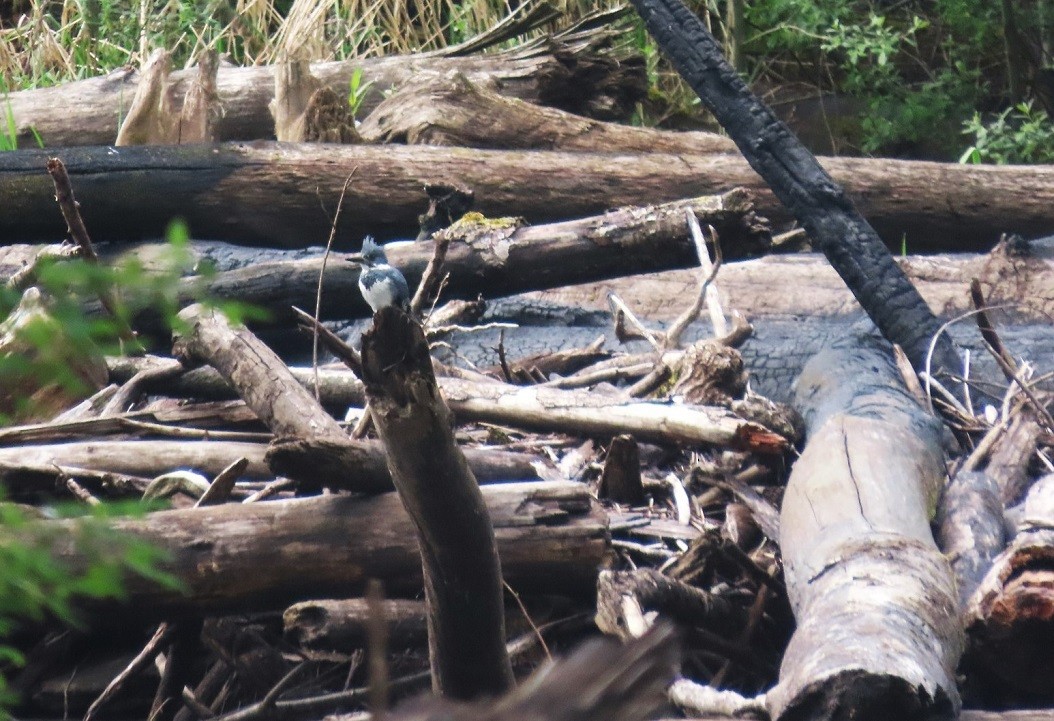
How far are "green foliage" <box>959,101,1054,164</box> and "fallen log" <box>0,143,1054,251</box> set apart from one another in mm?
1665

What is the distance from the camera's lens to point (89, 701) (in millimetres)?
2941

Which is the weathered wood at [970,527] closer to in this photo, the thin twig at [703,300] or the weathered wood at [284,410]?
the thin twig at [703,300]

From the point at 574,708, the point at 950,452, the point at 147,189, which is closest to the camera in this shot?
the point at 574,708

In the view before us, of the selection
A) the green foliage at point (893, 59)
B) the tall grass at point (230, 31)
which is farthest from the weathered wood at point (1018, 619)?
the tall grass at point (230, 31)

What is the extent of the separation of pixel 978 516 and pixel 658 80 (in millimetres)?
7413

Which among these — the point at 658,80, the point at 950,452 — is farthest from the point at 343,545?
the point at 658,80

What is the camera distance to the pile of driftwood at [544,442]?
7.66ft

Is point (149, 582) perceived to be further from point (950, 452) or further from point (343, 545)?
point (950, 452)

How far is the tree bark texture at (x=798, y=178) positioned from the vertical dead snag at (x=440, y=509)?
2.73 m

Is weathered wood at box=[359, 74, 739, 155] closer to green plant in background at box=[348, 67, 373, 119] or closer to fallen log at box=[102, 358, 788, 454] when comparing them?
green plant in background at box=[348, 67, 373, 119]

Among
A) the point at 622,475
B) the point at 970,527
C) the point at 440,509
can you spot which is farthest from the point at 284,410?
the point at 970,527

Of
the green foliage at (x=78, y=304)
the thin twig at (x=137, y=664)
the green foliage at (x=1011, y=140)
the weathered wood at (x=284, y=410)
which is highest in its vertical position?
the green foliage at (x=78, y=304)

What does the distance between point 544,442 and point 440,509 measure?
1855 millimetres

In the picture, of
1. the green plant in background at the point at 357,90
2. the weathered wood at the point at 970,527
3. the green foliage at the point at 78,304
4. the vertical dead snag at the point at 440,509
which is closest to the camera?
the green foliage at the point at 78,304
